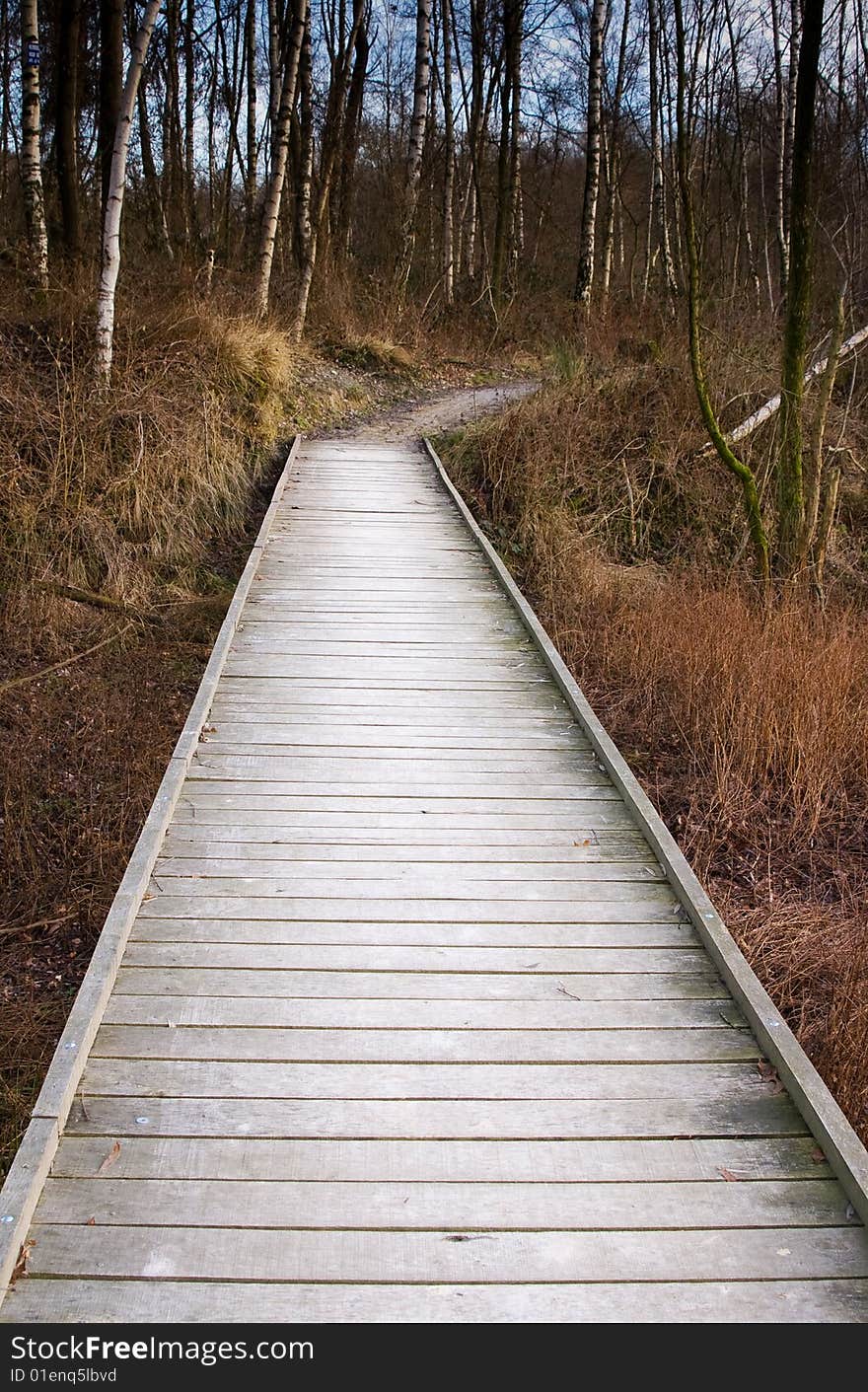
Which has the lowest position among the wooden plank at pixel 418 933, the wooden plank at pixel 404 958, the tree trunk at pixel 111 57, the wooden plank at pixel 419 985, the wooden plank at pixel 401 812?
the wooden plank at pixel 419 985

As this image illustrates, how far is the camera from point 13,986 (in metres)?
4.07

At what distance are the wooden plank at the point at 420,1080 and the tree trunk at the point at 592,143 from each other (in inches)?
641

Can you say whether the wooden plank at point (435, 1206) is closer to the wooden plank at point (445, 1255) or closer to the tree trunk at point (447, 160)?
the wooden plank at point (445, 1255)

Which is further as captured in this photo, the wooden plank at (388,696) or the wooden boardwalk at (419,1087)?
the wooden plank at (388,696)

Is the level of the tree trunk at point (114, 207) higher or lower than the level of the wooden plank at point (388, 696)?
higher

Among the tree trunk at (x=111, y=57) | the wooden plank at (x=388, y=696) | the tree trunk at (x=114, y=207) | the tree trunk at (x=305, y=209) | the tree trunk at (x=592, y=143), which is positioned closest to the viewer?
the wooden plank at (x=388, y=696)

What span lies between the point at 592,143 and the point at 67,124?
9.86 m

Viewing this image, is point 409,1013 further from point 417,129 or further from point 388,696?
point 417,129

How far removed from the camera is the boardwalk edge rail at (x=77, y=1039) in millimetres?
2385

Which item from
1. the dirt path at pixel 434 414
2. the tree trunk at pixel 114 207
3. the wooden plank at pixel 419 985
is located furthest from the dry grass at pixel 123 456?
the wooden plank at pixel 419 985

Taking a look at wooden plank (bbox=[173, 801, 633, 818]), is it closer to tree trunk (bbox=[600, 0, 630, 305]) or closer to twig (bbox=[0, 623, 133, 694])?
twig (bbox=[0, 623, 133, 694])

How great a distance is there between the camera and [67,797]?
529cm

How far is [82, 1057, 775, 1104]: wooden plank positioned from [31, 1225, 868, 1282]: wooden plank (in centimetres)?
45

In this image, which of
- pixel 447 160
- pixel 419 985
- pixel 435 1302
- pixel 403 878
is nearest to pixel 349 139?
pixel 447 160
